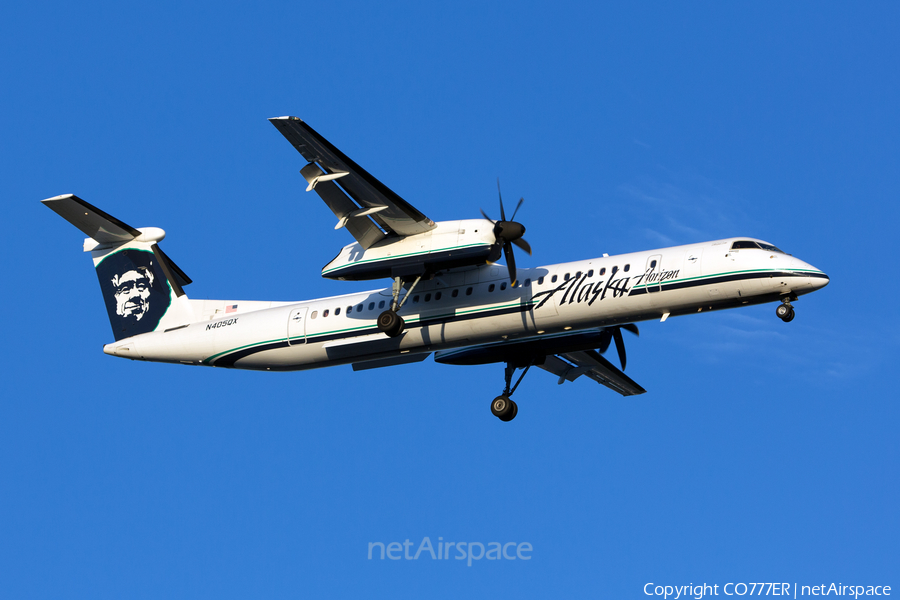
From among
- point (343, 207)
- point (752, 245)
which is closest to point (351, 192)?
point (343, 207)

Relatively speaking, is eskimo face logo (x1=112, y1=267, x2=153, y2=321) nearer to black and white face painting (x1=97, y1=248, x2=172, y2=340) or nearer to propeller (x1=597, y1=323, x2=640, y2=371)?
black and white face painting (x1=97, y1=248, x2=172, y2=340)

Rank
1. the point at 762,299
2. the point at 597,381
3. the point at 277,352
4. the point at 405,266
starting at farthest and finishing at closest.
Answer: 1. the point at 597,381
2. the point at 277,352
3. the point at 405,266
4. the point at 762,299

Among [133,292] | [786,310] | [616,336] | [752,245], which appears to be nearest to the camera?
[786,310]

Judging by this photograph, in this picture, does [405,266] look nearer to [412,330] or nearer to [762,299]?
[412,330]

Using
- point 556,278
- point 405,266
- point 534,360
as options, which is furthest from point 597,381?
point 405,266

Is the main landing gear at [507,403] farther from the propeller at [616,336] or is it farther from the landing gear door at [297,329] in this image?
the landing gear door at [297,329]

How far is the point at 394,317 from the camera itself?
2141 cm

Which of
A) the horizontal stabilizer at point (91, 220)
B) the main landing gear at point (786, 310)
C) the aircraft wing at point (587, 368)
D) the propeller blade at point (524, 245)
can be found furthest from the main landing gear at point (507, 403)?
the horizontal stabilizer at point (91, 220)

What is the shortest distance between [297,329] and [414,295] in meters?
3.14

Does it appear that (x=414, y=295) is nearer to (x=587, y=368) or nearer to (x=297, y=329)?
(x=297, y=329)

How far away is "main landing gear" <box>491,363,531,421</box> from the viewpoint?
936 inches

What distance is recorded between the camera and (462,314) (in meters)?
21.6

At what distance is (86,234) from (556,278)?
12.5 metres

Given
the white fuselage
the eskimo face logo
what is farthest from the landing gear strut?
the eskimo face logo
